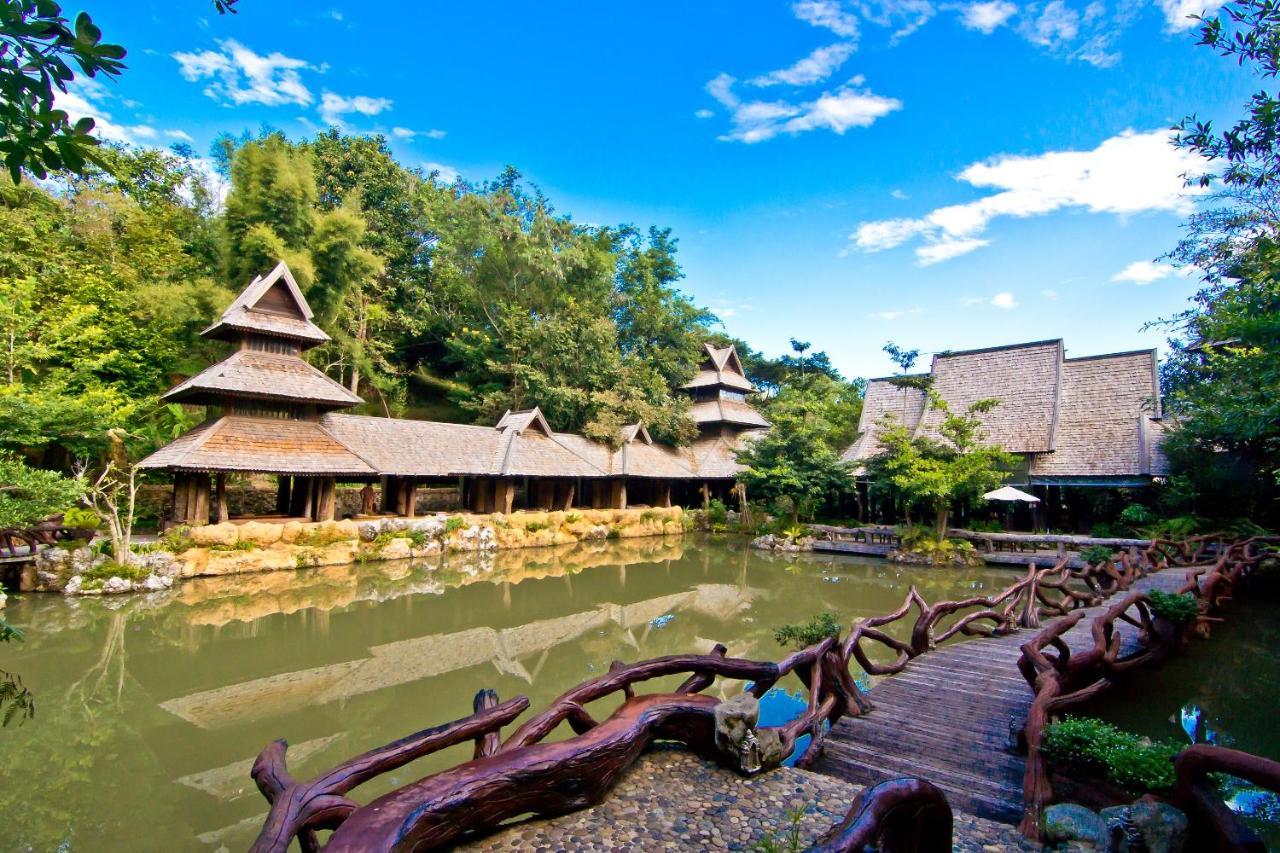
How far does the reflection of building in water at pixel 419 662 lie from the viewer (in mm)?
6059

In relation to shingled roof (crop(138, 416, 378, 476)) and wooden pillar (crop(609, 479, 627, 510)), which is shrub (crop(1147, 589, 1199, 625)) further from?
wooden pillar (crop(609, 479, 627, 510))

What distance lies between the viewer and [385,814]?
2084 millimetres

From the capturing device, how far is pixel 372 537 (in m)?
13.7

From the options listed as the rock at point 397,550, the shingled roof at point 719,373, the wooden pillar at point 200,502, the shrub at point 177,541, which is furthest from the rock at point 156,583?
the shingled roof at point 719,373

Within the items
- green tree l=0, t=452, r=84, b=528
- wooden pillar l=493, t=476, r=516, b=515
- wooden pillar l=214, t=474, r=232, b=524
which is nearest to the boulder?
wooden pillar l=214, t=474, r=232, b=524

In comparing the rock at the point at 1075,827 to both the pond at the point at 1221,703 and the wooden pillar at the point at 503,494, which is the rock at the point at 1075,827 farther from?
the wooden pillar at the point at 503,494

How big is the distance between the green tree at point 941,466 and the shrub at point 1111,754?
40.0 feet

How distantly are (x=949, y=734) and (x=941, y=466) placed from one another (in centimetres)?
1256

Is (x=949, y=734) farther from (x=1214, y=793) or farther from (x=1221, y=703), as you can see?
(x=1221, y=703)

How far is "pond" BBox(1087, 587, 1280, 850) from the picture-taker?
443cm

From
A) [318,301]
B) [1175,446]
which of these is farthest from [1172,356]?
[318,301]

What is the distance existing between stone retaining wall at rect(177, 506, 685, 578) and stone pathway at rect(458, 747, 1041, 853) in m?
11.2

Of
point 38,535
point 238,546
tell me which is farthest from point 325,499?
point 38,535

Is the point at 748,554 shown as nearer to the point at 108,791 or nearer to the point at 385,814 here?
the point at 108,791
